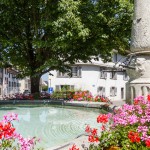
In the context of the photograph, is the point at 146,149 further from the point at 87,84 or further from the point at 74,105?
the point at 87,84

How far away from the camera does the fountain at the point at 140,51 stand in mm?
8922

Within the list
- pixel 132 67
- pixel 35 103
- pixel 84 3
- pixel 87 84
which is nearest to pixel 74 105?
pixel 35 103

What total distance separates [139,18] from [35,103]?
1275 cm

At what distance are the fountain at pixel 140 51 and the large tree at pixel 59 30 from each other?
746 cm

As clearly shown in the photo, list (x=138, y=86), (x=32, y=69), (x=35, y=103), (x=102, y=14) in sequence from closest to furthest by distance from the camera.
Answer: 1. (x=138, y=86)
2. (x=102, y=14)
3. (x=35, y=103)
4. (x=32, y=69)

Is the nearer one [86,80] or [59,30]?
[59,30]

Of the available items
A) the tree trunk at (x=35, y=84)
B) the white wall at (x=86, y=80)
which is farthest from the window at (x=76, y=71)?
the tree trunk at (x=35, y=84)

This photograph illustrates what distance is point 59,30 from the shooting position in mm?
17078

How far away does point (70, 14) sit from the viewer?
16.9m

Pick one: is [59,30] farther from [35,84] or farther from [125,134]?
[125,134]

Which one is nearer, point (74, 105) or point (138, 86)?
point (138, 86)

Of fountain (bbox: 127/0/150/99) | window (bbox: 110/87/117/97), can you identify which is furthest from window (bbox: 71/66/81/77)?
fountain (bbox: 127/0/150/99)

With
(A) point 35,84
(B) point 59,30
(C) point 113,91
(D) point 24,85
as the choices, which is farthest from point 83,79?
(D) point 24,85

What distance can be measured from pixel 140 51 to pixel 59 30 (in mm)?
8715
